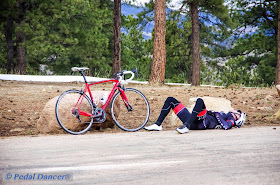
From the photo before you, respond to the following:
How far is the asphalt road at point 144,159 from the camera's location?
431 cm

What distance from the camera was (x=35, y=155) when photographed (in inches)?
220

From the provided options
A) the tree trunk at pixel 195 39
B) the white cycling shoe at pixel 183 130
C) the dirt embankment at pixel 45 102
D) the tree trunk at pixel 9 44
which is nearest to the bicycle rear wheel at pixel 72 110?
the dirt embankment at pixel 45 102

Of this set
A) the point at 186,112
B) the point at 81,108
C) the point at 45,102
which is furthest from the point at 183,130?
the point at 45,102

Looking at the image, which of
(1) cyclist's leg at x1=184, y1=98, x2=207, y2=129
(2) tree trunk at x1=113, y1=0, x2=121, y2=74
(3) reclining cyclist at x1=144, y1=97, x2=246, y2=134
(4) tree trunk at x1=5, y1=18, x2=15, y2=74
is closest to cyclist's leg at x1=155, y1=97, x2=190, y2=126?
(3) reclining cyclist at x1=144, y1=97, x2=246, y2=134

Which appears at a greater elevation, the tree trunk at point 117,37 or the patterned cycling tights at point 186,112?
the tree trunk at point 117,37

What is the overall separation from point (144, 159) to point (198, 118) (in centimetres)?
301

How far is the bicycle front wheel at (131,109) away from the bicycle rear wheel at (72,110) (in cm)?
55

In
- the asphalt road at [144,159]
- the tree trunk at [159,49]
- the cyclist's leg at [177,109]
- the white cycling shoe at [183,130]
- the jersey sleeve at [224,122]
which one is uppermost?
the tree trunk at [159,49]

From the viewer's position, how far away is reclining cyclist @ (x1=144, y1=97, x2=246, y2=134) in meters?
7.79

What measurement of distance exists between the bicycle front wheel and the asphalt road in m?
0.90

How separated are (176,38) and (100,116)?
2829 cm

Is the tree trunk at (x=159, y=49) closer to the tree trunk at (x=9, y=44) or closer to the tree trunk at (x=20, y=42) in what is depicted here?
the tree trunk at (x=20, y=42)

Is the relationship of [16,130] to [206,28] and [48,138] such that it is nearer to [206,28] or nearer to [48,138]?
[48,138]

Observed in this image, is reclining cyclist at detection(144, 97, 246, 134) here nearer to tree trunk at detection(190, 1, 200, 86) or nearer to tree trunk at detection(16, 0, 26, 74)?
tree trunk at detection(190, 1, 200, 86)
